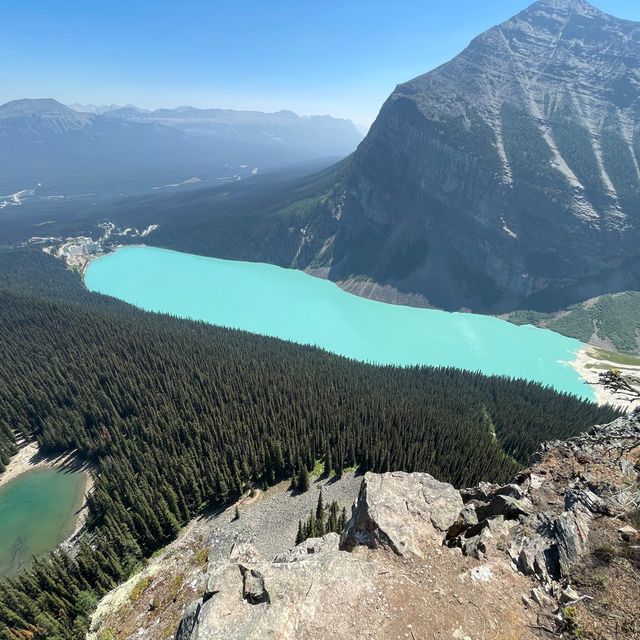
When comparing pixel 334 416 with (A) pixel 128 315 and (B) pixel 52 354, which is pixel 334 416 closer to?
(B) pixel 52 354

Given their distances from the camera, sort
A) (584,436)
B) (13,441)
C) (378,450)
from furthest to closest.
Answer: (13,441), (378,450), (584,436)

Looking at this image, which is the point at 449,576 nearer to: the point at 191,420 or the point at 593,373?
the point at 191,420

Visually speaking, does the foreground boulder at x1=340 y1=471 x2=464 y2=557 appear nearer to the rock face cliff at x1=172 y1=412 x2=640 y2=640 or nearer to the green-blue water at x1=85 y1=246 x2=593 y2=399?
the rock face cliff at x1=172 y1=412 x2=640 y2=640

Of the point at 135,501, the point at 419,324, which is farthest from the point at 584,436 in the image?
the point at 419,324

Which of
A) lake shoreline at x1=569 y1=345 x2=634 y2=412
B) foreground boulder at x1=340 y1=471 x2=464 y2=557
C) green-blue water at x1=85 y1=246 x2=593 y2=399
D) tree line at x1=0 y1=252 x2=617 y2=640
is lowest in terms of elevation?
lake shoreline at x1=569 y1=345 x2=634 y2=412

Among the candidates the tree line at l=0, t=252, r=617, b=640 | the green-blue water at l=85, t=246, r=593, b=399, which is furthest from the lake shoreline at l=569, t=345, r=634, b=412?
the tree line at l=0, t=252, r=617, b=640

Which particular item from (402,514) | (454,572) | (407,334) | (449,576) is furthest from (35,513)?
(407,334)

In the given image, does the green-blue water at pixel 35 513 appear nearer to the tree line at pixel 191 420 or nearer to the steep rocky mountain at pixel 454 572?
the tree line at pixel 191 420
